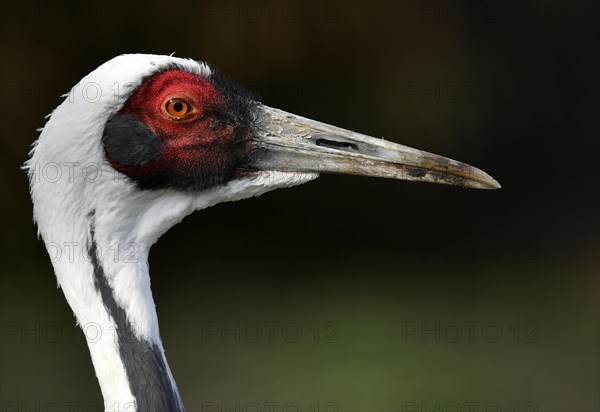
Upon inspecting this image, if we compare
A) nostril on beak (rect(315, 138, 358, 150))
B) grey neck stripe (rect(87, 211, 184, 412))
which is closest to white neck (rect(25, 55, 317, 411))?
grey neck stripe (rect(87, 211, 184, 412))

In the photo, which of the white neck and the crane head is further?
the crane head

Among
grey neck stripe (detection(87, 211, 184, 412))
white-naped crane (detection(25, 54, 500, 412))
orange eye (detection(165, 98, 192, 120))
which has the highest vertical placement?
orange eye (detection(165, 98, 192, 120))

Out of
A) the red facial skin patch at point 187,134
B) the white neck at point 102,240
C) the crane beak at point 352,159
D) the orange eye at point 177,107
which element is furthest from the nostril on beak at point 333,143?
the white neck at point 102,240

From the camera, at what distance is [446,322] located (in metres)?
8.59

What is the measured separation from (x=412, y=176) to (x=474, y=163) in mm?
5614

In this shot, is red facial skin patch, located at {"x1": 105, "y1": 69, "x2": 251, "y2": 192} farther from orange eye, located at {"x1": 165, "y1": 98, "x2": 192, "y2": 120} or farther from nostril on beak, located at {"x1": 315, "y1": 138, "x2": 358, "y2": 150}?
nostril on beak, located at {"x1": 315, "y1": 138, "x2": 358, "y2": 150}

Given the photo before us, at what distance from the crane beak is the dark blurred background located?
163 inches

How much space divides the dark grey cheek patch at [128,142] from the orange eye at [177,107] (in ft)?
0.34

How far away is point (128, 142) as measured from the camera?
→ 3.37 metres

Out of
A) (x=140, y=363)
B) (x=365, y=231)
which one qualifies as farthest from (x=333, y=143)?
(x=365, y=231)

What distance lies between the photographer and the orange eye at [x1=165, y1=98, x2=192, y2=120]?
11.3ft

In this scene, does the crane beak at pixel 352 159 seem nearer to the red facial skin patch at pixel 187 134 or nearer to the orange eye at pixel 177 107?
the red facial skin patch at pixel 187 134

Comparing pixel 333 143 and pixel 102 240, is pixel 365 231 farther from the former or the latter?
pixel 102 240

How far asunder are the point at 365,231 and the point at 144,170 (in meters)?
5.99
